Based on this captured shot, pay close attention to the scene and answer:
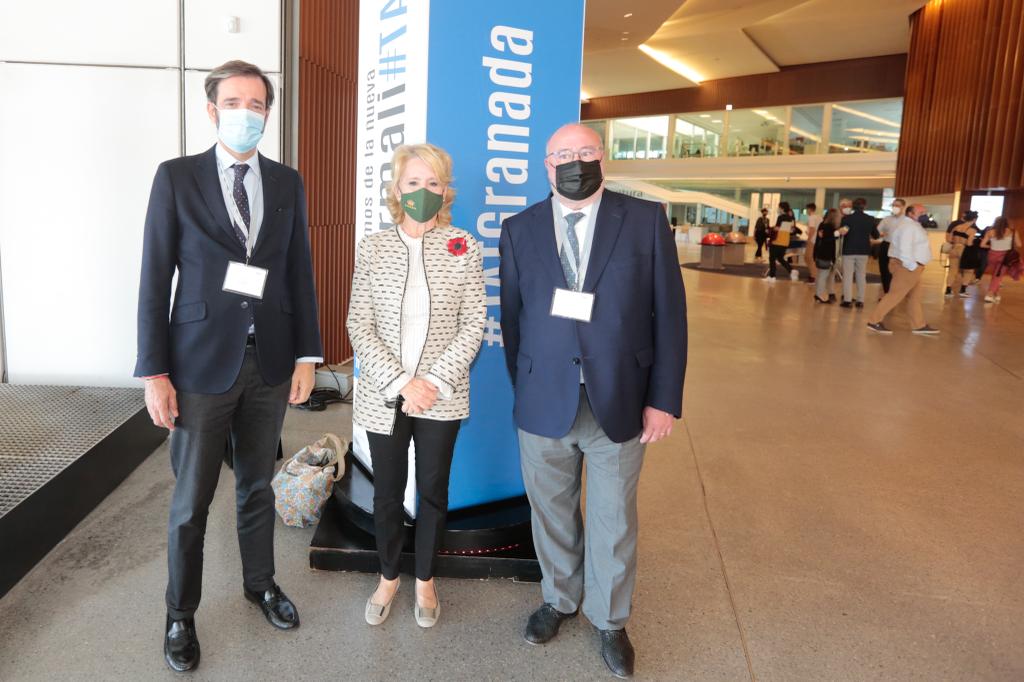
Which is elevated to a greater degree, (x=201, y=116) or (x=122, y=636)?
(x=201, y=116)

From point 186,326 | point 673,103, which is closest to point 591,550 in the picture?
point 186,326

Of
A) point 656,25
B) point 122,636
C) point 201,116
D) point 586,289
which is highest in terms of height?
point 656,25

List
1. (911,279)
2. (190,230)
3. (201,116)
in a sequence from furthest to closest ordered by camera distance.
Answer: (911,279)
(201,116)
(190,230)

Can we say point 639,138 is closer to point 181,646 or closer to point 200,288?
point 200,288

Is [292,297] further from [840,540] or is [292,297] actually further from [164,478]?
[840,540]

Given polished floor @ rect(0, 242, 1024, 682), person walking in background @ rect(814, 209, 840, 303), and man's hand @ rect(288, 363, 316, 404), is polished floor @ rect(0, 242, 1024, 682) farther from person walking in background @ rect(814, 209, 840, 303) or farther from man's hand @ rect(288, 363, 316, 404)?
person walking in background @ rect(814, 209, 840, 303)

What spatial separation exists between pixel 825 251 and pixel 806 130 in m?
16.3

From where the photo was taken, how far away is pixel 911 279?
823cm

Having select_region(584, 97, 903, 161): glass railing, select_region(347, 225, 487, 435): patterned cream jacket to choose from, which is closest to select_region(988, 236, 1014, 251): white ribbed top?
select_region(584, 97, 903, 161): glass railing

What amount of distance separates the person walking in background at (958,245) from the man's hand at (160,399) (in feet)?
42.4

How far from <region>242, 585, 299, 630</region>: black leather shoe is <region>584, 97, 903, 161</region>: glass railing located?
24.6m

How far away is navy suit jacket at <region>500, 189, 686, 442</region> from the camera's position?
1.97 metres

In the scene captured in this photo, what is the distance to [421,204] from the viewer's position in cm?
204

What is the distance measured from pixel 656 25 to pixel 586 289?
16.2 m
